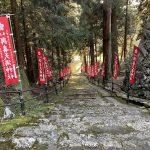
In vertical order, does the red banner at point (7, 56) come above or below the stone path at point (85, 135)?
above

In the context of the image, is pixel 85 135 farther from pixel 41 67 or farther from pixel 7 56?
pixel 41 67

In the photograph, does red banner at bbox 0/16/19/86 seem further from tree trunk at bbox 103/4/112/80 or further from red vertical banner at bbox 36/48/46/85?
tree trunk at bbox 103/4/112/80

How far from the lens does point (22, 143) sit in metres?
4.59

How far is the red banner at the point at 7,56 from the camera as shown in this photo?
6535mm

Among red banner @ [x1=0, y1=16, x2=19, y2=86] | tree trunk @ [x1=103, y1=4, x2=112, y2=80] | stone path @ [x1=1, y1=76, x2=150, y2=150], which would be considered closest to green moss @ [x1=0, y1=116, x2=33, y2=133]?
stone path @ [x1=1, y1=76, x2=150, y2=150]

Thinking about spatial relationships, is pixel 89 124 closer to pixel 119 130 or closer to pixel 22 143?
pixel 119 130

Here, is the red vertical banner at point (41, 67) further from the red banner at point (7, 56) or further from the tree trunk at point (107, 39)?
the tree trunk at point (107, 39)

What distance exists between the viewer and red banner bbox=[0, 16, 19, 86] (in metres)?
6.54

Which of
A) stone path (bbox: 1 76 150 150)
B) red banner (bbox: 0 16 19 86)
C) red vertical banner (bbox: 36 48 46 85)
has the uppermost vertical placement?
red banner (bbox: 0 16 19 86)

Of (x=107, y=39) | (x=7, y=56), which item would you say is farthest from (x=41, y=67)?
(x=107, y=39)

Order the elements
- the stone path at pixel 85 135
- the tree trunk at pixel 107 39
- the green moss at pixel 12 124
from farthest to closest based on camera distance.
→ 1. the tree trunk at pixel 107 39
2. the green moss at pixel 12 124
3. the stone path at pixel 85 135

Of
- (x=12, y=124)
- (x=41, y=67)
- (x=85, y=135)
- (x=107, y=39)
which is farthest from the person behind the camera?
(x=107, y=39)

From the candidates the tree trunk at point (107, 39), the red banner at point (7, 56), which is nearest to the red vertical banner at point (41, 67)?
the red banner at point (7, 56)

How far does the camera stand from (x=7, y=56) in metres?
6.64
